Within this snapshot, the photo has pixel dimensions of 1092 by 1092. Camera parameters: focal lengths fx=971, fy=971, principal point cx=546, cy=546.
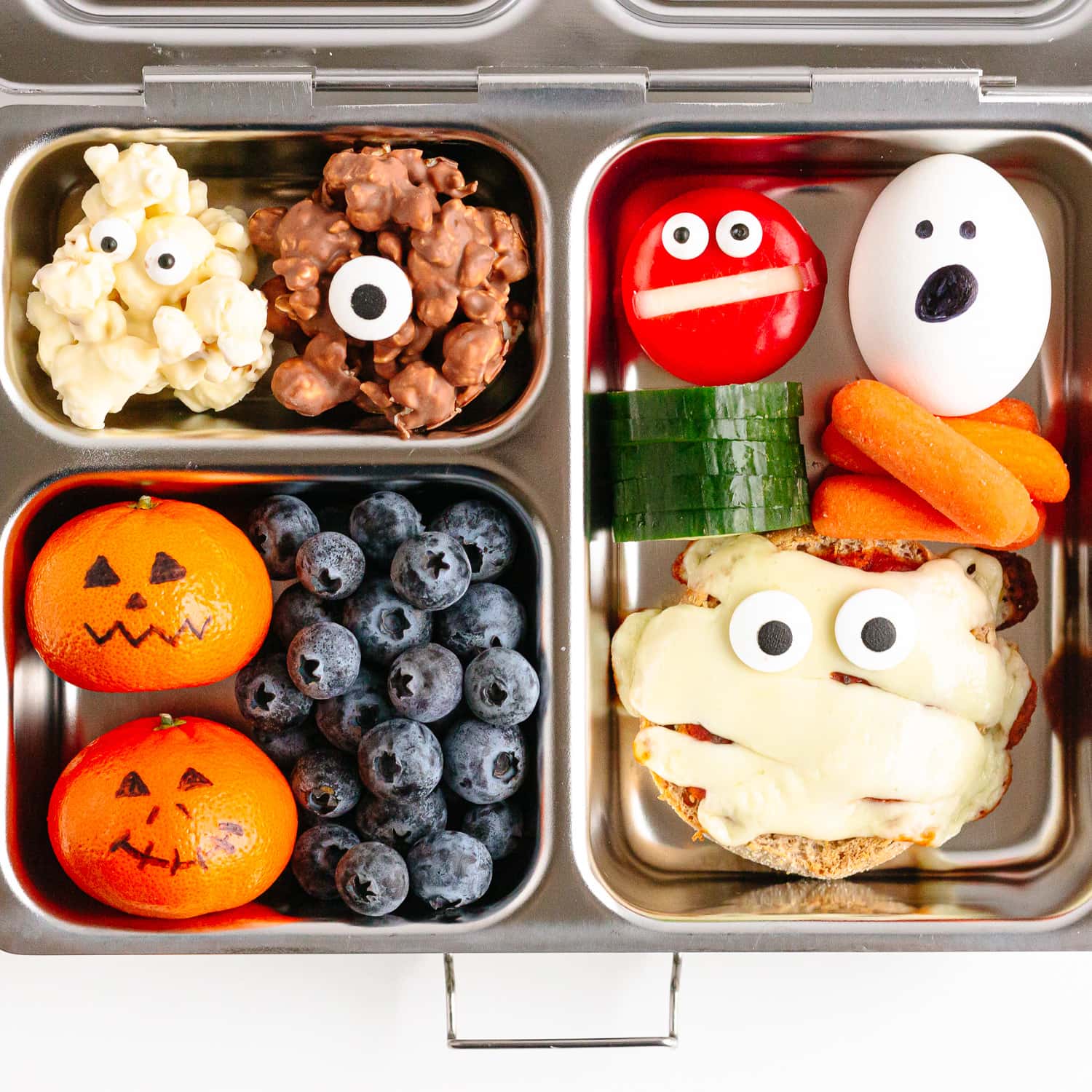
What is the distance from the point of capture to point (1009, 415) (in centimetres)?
105

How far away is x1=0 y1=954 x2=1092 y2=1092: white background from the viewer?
1.17 metres

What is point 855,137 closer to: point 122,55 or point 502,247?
point 502,247

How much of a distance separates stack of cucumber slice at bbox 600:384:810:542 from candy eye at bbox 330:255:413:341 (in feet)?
0.80

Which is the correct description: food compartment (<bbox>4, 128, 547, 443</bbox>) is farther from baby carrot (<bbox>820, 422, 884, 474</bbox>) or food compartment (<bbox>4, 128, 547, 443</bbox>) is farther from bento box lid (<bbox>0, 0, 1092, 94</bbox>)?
baby carrot (<bbox>820, 422, 884, 474</bbox>)

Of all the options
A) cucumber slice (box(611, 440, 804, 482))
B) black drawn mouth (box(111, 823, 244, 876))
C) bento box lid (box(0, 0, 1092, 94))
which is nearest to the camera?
black drawn mouth (box(111, 823, 244, 876))

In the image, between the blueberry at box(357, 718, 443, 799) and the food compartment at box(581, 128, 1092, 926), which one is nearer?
the blueberry at box(357, 718, 443, 799)

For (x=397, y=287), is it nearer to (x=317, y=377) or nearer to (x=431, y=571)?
(x=317, y=377)

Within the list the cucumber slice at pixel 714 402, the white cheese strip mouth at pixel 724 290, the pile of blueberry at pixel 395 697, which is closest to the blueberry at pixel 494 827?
the pile of blueberry at pixel 395 697

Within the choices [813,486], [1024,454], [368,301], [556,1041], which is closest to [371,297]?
[368,301]

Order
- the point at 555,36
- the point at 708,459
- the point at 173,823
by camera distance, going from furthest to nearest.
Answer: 1. the point at 555,36
2. the point at 708,459
3. the point at 173,823

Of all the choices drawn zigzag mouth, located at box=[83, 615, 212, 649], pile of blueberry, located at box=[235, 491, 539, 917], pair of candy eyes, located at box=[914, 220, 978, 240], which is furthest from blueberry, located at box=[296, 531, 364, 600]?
pair of candy eyes, located at box=[914, 220, 978, 240]

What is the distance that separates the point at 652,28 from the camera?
109 cm

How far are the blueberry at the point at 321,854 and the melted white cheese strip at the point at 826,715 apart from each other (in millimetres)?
318

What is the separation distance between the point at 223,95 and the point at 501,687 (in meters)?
0.66
